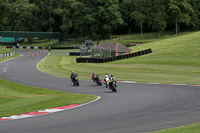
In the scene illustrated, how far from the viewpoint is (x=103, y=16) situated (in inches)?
4616

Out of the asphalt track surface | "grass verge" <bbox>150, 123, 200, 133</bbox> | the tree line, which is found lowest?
the asphalt track surface

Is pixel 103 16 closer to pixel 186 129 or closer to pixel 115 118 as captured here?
pixel 115 118

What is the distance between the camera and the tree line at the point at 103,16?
347ft

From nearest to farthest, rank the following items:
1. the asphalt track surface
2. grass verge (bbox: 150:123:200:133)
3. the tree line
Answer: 1. grass verge (bbox: 150:123:200:133)
2. the asphalt track surface
3. the tree line

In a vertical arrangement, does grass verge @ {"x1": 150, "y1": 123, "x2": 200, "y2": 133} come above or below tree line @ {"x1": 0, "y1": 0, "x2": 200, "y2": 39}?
below

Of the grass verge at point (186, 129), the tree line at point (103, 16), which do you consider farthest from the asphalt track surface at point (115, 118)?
the tree line at point (103, 16)

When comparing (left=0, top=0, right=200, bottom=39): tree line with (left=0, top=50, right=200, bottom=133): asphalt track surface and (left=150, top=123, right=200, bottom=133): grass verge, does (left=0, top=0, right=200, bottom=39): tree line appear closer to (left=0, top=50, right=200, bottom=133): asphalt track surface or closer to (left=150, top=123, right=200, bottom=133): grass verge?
(left=0, top=50, right=200, bottom=133): asphalt track surface

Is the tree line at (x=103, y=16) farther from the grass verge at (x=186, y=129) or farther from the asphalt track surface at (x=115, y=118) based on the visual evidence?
the grass verge at (x=186, y=129)

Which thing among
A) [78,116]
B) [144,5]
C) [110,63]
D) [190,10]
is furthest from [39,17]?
[78,116]

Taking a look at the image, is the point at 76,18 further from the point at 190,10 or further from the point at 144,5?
the point at 190,10

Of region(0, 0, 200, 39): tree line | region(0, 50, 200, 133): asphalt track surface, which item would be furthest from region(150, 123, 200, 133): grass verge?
region(0, 0, 200, 39): tree line

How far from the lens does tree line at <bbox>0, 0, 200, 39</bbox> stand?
106 meters

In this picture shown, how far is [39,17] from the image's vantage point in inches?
5522

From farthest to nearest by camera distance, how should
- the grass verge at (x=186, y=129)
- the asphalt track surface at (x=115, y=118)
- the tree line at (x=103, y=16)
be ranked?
1. the tree line at (x=103, y=16)
2. the asphalt track surface at (x=115, y=118)
3. the grass verge at (x=186, y=129)
